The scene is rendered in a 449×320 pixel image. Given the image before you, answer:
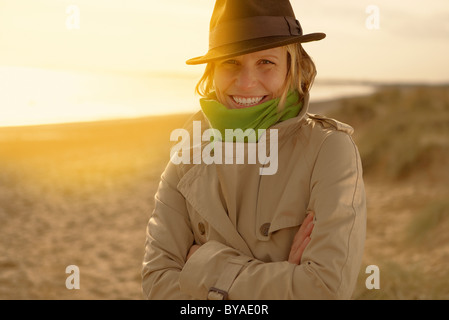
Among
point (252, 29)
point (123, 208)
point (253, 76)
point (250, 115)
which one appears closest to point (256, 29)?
point (252, 29)

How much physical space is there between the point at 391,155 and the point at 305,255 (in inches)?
289

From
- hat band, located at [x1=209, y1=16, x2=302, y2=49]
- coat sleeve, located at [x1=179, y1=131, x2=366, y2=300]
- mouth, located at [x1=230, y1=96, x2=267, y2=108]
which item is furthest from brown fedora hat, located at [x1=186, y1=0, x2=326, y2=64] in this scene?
coat sleeve, located at [x1=179, y1=131, x2=366, y2=300]

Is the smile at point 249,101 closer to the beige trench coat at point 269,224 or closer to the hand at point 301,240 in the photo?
the beige trench coat at point 269,224

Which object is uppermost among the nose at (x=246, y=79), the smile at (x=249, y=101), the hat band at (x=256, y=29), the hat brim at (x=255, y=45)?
the hat band at (x=256, y=29)

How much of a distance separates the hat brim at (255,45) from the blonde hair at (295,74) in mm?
69

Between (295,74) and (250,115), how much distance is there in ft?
0.73

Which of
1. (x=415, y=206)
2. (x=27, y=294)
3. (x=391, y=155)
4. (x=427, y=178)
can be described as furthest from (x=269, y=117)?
(x=391, y=155)

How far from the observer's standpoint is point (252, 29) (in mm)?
1820

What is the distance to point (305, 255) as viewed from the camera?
5.47 ft

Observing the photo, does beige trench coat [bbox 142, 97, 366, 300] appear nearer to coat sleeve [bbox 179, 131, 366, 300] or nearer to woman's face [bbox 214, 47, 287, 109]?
coat sleeve [bbox 179, 131, 366, 300]

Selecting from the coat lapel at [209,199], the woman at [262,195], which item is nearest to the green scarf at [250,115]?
the woman at [262,195]

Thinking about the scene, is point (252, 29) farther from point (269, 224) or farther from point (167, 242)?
point (167, 242)

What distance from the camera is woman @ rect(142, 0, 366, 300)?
166cm

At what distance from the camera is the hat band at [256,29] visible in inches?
71.5
